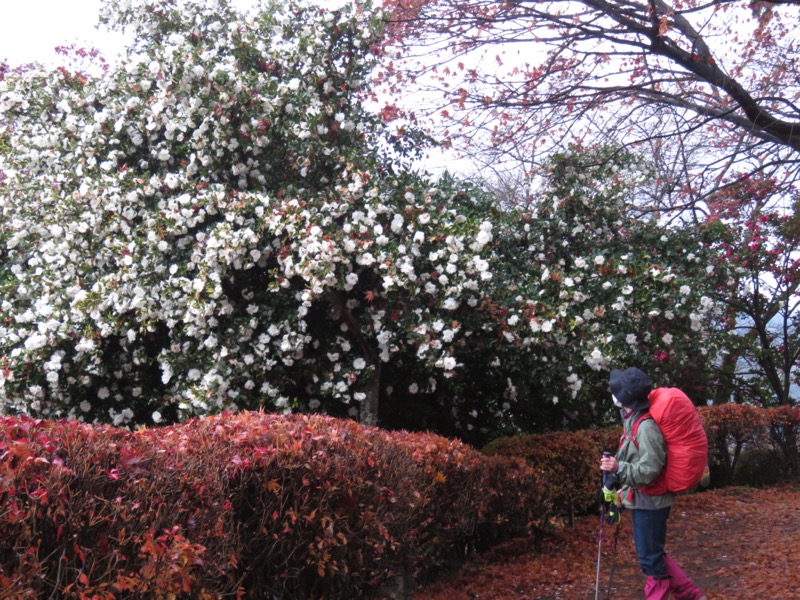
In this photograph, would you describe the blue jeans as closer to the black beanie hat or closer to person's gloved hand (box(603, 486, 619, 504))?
person's gloved hand (box(603, 486, 619, 504))

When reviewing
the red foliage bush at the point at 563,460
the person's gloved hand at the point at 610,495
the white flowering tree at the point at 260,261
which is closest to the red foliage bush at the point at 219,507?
the person's gloved hand at the point at 610,495

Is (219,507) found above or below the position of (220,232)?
below

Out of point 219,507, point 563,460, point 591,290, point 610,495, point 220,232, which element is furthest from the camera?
point 563,460

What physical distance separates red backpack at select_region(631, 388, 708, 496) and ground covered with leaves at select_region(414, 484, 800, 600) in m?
1.26

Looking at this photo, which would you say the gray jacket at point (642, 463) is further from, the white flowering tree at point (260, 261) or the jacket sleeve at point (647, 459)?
the white flowering tree at point (260, 261)

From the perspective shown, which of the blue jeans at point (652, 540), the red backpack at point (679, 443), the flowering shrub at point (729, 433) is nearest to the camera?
the red backpack at point (679, 443)

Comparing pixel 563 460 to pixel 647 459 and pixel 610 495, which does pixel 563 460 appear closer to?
pixel 610 495

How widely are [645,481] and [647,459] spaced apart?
117 mm

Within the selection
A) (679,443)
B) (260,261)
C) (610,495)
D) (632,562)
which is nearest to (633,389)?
(679,443)

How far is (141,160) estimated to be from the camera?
643cm

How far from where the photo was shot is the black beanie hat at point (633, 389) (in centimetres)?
384

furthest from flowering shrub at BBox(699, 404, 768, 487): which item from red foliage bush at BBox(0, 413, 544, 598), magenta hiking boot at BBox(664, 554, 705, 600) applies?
red foliage bush at BBox(0, 413, 544, 598)

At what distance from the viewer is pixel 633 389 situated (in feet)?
12.6

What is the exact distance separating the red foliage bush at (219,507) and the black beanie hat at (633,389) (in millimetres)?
1152
